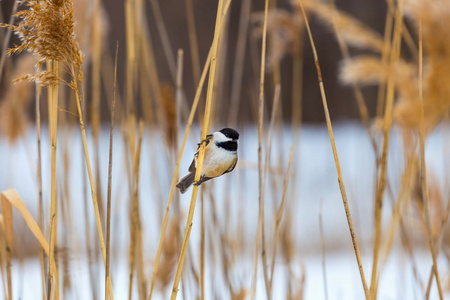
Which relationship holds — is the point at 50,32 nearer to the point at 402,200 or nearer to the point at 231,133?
the point at 231,133

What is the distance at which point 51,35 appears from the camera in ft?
1.42

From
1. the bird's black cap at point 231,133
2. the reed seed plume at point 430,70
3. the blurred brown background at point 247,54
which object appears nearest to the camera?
the bird's black cap at point 231,133

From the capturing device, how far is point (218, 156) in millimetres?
384

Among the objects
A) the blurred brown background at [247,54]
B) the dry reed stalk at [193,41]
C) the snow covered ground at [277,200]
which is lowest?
the snow covered ground at [277,200]

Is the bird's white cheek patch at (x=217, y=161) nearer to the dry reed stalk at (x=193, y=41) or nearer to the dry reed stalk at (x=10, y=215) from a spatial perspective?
the dry reed stalk at (x=10, y=215)

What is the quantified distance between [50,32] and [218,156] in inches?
7.6

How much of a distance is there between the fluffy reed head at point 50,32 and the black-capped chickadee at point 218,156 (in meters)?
0.14

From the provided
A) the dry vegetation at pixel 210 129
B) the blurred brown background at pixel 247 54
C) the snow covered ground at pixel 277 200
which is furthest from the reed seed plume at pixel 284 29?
the blurred brown background at pixel 247 54

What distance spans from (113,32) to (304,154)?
2095 mm

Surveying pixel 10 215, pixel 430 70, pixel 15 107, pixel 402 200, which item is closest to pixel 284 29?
pixel 430 70

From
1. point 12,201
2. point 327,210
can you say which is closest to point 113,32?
point 327,210

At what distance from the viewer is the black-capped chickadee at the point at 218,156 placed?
1.21 ft

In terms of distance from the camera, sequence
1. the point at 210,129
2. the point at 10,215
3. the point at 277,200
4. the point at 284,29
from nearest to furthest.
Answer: the point at 10,215
the point at 210,129
the point at 277,200
the point at 284,29

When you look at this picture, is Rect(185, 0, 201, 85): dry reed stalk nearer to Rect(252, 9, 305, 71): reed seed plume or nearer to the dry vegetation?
the dry vegetation
